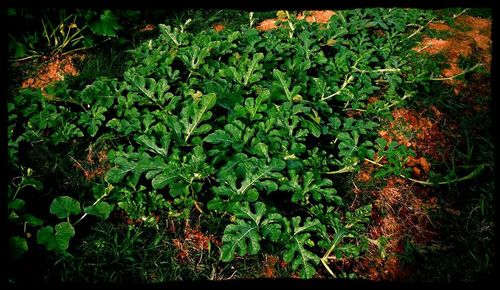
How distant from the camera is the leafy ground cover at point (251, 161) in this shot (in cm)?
232

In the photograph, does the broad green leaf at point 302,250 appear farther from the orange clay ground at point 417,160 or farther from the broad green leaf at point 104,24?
the broad green leaf at point 104,24

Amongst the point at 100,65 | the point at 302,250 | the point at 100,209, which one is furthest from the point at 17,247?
the point at 100,65

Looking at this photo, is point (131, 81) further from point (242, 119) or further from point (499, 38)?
point (499, 38)

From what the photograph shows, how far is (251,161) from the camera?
8.14 ft

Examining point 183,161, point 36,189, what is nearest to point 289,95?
point 183,161

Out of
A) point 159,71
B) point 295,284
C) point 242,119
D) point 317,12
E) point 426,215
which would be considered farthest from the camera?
point 317,12

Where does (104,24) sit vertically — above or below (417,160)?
above

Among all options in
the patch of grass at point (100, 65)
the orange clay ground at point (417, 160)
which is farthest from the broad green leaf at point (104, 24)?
the orange clay ground at point (417, 160)

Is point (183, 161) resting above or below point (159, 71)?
below

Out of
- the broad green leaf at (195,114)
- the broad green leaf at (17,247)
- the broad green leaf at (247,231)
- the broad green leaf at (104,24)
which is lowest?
the broad green leaf at (247,231)

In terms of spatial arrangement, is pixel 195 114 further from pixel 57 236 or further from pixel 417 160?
pixel 417 160

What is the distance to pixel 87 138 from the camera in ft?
9.64

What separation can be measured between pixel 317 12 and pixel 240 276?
3.29 m

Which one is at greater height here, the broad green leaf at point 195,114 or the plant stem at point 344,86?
the broad green leaf at point 195,114
